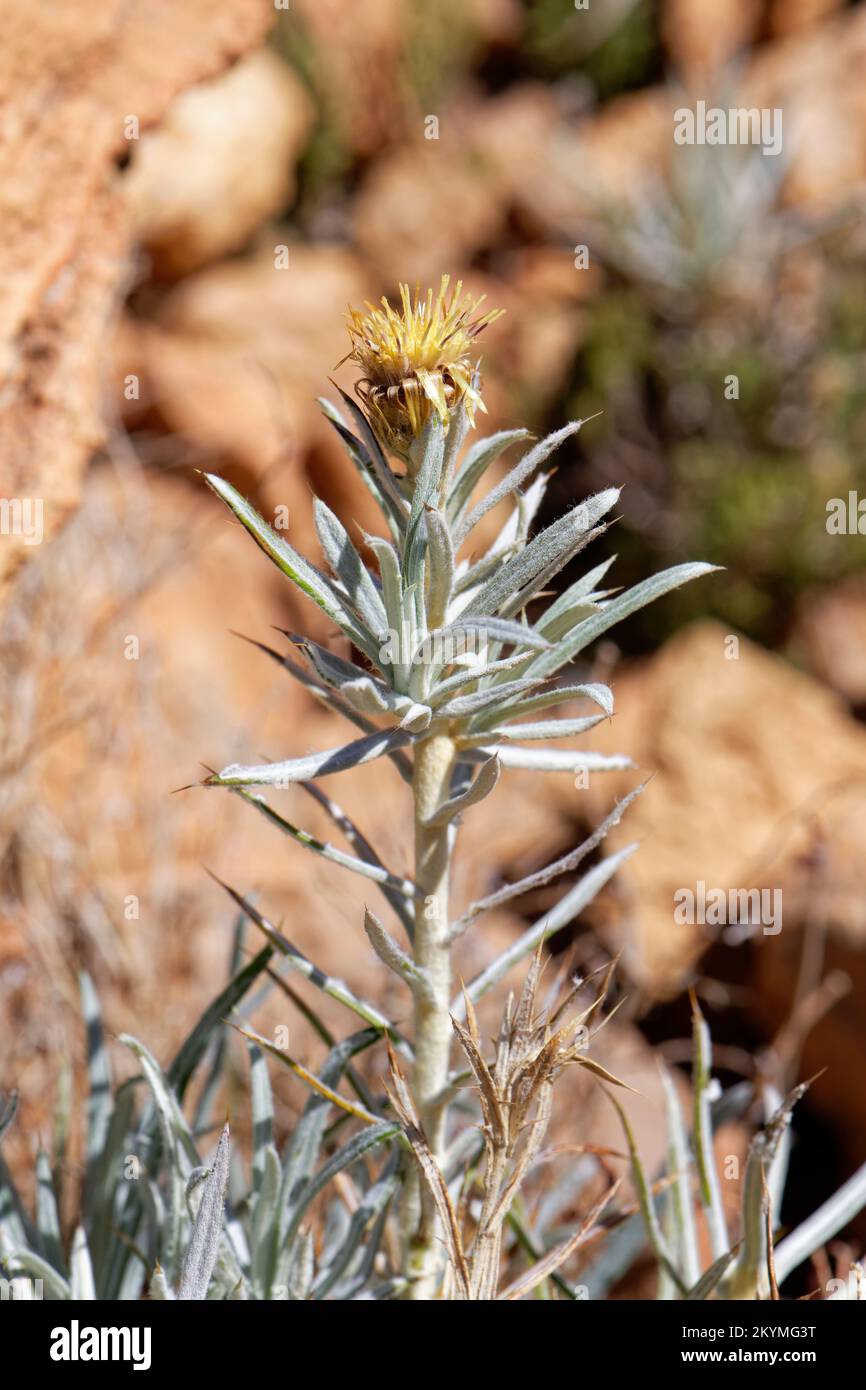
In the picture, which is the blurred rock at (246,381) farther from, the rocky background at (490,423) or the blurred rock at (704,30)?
the blurred rock at (704,30)

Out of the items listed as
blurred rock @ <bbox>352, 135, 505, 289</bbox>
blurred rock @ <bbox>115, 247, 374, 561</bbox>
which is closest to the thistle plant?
blurred rock @ <bbox>115, 247, 374, 561</bbox>

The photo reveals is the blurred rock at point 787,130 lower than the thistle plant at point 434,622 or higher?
higher

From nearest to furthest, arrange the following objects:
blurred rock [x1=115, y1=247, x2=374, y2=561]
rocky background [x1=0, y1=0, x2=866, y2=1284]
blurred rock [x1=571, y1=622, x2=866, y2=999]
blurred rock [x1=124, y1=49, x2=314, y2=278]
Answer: rocky background [x1=0, y1=0, x2=866, y2=1284], blurred rock [x1=571, y1=622, x2=866, y2=999], blurred rock [x1=115, y1=247, x2=374, y2=561], blurred rock [x1=124, y1=49, x2=314, y2=278]

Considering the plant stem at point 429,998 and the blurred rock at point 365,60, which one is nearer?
the plant stem at point 429,998

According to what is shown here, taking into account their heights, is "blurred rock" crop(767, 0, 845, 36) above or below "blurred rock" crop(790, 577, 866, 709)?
above

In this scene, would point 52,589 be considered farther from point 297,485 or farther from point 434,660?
point 297,485

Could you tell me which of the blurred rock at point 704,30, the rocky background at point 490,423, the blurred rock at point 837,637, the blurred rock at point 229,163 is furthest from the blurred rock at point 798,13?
the blurred rock at point 837,637

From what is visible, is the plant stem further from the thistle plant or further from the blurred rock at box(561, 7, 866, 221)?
the blurred rock at box(561, 7, 866, 221)
